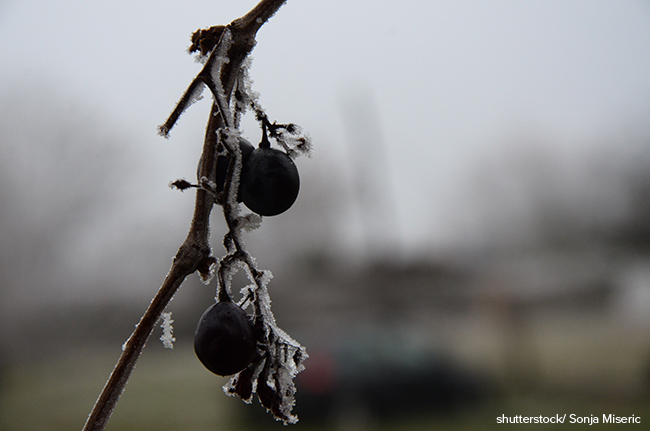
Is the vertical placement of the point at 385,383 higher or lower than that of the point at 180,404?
lower

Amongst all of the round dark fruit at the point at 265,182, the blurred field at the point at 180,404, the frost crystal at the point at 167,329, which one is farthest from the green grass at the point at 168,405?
the round dark fruit at the point at 265,182

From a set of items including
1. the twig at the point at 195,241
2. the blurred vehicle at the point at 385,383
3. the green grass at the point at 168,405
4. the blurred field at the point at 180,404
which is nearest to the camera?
the twig at the point at 195,241

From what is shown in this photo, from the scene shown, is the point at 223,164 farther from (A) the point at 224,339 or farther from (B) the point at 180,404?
(B) the point at 180,404

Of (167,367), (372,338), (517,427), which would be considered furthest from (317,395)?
(167,367)
